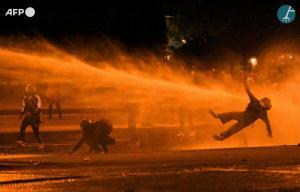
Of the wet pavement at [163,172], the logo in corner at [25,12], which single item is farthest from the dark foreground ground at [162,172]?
the logo in corner at [25,12]

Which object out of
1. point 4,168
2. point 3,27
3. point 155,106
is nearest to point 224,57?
point 3,27

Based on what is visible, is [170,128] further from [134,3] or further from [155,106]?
[134,3]

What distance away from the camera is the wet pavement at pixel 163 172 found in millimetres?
11672

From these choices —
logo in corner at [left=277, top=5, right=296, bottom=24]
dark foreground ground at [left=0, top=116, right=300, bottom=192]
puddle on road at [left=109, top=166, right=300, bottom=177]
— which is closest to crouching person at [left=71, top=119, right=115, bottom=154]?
dark foreground ground at [left=0, top=116, right=300, bottom=192]

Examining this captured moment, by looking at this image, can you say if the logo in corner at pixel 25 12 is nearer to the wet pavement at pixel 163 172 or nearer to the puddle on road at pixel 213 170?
the wet pavement at pixel 163 172

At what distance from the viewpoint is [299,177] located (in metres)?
12.5

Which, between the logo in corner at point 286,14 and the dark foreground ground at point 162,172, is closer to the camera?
the dark foreground ground at point 162,172

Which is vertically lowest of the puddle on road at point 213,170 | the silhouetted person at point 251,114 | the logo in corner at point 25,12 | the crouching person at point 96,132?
the puddle on road at point 213,170

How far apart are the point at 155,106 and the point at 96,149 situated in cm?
825

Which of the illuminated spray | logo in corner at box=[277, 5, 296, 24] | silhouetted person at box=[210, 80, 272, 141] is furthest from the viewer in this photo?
logo in corner at box=[277, 5, 296, 24]

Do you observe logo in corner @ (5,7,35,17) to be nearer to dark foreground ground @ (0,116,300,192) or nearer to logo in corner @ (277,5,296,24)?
logo in corner @ (277,5,296,24)

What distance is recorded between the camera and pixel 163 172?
43.7 ft

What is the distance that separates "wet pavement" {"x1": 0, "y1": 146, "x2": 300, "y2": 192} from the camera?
38.3 feet

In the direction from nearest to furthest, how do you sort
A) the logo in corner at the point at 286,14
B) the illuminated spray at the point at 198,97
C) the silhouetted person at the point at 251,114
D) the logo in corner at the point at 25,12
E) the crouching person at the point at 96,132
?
1. the crouching person at the point at 96,132
2. the silhouetted person at the point at 251,114
3. the illuminated spray at the point at 198,97
4. the logo in corner at the point at 286,14
5. the logo in corner at the point at 25,12
